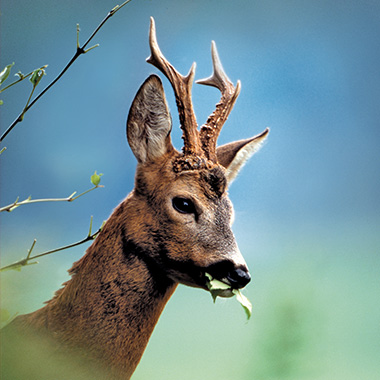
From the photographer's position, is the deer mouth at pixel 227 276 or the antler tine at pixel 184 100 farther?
the antler tine at pixel 184 100

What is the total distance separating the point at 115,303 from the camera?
3.75 ft

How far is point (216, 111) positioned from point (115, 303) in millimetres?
558

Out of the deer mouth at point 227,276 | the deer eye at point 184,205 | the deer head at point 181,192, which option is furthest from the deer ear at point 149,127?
the deer mouth at point 227,276

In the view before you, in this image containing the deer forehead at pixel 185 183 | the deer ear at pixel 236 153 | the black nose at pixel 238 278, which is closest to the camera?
the black nose at pixel 238 278

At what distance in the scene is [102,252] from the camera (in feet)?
3.86

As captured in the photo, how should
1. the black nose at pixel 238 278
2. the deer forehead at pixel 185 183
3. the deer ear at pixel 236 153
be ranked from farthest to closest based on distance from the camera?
the deer ear at pixel 236 153
the deer forehead at pixel 185 183
the black nose at pixel 238 278

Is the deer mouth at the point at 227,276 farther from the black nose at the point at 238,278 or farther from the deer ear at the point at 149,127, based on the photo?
the deer ear at the point at 149,127

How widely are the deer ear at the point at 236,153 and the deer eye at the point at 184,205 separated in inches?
9.2

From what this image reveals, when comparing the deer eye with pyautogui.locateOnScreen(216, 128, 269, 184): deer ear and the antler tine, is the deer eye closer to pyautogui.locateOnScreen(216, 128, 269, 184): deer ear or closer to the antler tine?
the antler tine

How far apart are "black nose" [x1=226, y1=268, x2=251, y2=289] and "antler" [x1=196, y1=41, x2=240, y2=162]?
0.31 m

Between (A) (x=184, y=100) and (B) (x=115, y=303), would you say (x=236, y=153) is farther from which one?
(B) (x=115, y=303)

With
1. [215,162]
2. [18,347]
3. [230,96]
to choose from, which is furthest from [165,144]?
[18,347]

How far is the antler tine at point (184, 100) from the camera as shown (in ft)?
3.94

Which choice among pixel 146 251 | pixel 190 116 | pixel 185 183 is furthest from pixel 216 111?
pixel 146 251
